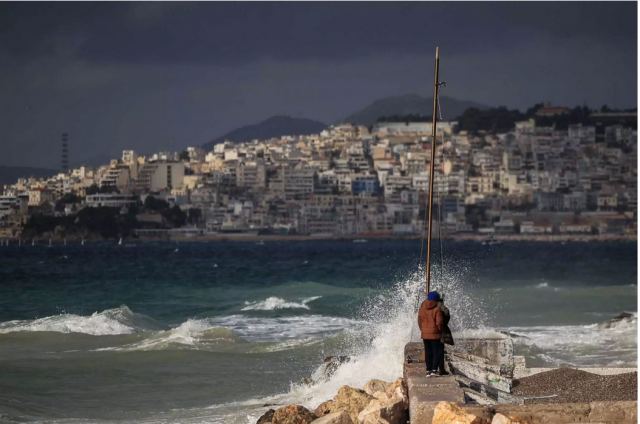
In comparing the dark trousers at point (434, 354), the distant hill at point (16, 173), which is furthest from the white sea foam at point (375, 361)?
the distant hill at point (16, 173)

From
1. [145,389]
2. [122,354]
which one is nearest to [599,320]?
[122,354]

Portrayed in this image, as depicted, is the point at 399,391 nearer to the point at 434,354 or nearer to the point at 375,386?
the point at 434,354

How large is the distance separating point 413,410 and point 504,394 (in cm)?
125

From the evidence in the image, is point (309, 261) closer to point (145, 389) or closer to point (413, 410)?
point (145, 389)

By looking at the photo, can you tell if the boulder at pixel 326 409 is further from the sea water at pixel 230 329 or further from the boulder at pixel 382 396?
the sea water at pixel 230 329

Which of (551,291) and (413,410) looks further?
(551,291)

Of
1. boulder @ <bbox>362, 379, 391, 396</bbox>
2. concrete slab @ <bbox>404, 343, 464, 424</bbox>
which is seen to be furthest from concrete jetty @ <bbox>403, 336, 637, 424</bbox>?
boulder @ <bbox>362, 379, 391, 396</bbox>

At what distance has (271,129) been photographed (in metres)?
95.5

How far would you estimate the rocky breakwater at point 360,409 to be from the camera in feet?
24.4

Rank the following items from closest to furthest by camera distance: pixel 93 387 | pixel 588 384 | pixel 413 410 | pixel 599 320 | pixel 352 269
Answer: pixel 413 410, pixel 588 384, pixel 93 387, pixel 599 320, pixel 352 269

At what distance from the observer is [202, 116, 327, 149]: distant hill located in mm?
91225

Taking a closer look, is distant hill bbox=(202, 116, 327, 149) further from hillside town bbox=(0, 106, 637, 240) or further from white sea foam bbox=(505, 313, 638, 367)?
white sea foam bbox=(505, 313, 638, 367)

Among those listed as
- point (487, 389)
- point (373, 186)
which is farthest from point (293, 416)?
point (373, 186)

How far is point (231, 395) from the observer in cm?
1181
